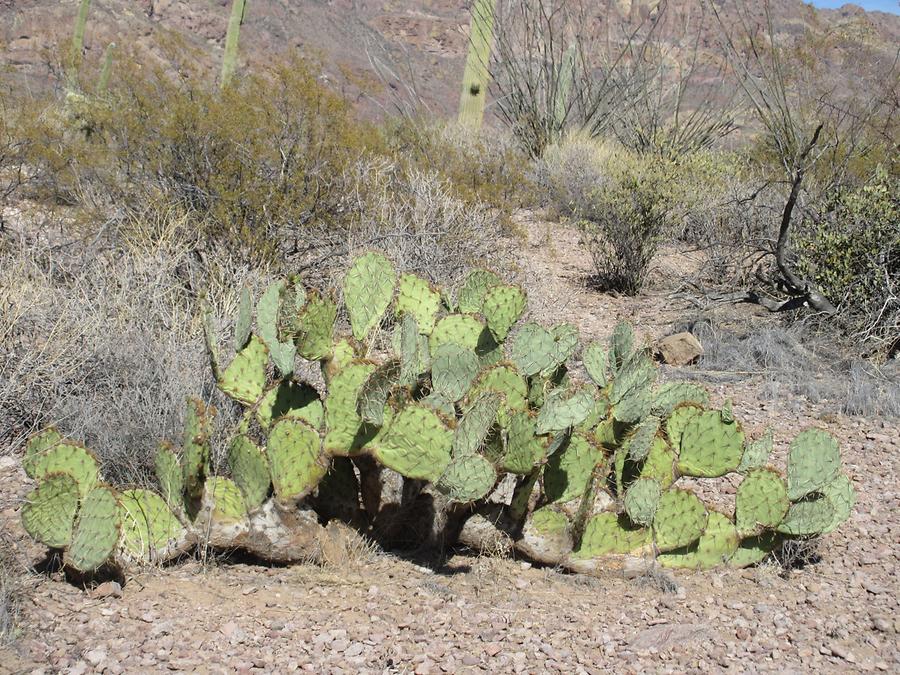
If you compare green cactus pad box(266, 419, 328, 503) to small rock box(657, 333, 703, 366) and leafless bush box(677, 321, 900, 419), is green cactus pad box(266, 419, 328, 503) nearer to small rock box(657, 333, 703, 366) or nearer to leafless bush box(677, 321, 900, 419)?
leafless bush box(677, 321, 900, 419)

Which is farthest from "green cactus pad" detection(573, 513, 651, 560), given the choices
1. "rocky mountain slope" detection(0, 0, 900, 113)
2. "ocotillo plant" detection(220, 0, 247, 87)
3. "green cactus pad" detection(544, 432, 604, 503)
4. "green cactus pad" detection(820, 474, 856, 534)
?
"ocotillo plant" detection(220, 0, 247, 87)

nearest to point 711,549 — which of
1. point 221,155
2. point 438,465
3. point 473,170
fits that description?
point 438,465

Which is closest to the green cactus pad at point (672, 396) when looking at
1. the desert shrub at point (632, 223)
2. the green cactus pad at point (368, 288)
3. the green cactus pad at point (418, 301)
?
the green cactus pad at point (418, 301)

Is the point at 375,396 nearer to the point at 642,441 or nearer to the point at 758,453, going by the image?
the point at 642,441

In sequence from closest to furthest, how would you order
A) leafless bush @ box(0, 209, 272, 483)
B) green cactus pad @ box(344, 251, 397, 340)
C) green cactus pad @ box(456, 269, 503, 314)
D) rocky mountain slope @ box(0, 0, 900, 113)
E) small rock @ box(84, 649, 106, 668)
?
small rock @ box(84, 649, 106, 668)
green cactus pad @ box(344, 251, 397, 340)
leafless bush @ box(0, 209, 272, 483)
green cactus pad @ box(456, 269, 503, 314)
rocky mountain slope @ box(0, 0, 900, 113)

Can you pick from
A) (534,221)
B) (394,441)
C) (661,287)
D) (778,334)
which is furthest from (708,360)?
(534,221)

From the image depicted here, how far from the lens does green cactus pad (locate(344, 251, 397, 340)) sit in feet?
11.5

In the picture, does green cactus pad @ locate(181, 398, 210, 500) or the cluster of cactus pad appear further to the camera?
the cluster of cactus pad

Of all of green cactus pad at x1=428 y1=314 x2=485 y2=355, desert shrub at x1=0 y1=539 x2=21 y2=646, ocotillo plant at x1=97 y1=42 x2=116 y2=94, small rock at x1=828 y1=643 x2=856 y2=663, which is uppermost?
ocotillo plant at x1=97 y1=42 x2=116 y2=94

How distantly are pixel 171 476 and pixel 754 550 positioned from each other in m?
2.13

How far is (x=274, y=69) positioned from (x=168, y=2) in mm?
40417

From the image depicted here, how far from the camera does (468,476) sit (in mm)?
2760

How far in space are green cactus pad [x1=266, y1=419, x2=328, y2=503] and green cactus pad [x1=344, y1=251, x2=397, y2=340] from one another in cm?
70

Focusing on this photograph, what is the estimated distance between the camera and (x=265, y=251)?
19.3ft
